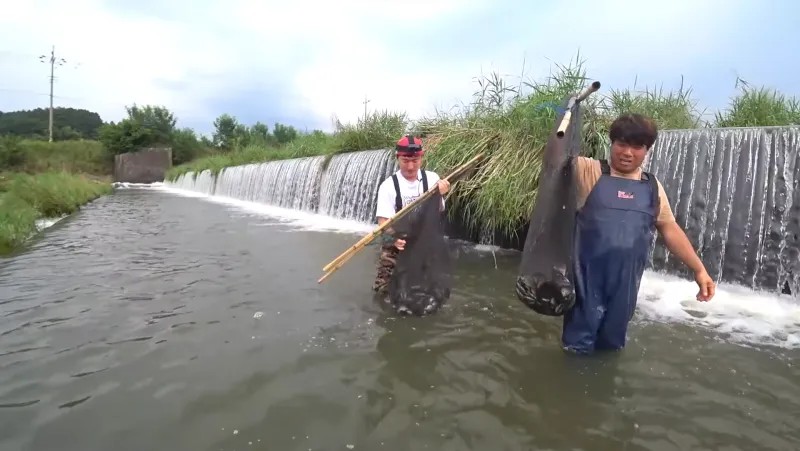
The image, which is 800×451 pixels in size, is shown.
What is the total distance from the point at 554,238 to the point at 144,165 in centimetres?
4586

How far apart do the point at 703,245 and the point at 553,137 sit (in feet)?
13.8

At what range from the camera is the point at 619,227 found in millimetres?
2754

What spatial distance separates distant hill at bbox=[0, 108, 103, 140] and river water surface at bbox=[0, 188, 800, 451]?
7946 centimetres

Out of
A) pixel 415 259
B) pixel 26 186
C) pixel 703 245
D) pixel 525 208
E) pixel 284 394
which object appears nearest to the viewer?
pixel 284 394

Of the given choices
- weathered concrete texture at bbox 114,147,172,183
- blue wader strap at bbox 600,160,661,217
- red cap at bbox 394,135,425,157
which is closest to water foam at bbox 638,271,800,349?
blue wader strap at bbox 600,160,661,217

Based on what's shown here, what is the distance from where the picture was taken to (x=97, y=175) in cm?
4331

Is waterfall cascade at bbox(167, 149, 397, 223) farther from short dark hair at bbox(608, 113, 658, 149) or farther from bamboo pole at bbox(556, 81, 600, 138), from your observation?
short dark hair at bbox(608, 113, 658, 149)

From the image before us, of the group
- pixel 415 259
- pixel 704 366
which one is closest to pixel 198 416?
pixel 415 259

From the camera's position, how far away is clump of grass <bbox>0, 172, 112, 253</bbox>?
7.14 metres

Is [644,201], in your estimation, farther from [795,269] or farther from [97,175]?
[97,175]

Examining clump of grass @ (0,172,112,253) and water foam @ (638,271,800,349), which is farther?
clump of grass @ (0,172,112,253)

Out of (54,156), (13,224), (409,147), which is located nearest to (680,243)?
(409,147)

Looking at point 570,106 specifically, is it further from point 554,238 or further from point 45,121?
point 45,121

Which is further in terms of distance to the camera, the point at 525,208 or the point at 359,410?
the point at 525,208
